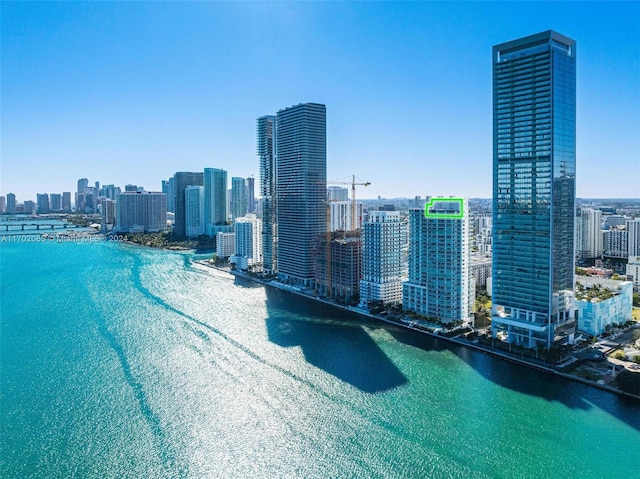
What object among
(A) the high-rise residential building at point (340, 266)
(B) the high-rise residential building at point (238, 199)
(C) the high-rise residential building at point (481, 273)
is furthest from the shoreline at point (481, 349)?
(B) the high-rise residential building at point (238, 199)

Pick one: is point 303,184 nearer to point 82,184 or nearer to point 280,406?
point 280,406

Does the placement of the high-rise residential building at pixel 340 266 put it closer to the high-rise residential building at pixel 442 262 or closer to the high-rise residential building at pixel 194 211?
the high-rise residential building at pixel 442 262

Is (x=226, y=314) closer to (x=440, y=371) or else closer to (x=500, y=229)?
(x=440, y=371)

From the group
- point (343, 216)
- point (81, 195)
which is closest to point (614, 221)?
point (343, 216)

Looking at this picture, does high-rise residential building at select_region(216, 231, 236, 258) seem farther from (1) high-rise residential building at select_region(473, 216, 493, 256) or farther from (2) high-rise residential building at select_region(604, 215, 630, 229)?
(2) high-rise residential building at select_region(604, 215, 630, 229)

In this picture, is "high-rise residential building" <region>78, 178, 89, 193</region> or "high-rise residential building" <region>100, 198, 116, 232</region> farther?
"high-rise residential building" <region>78, 178, 89, 193</region>

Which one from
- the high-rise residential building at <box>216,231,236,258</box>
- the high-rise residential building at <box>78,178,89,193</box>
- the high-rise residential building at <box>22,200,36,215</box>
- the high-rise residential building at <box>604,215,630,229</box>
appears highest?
the high-rise residential building at <box>78,178,89,193</box>

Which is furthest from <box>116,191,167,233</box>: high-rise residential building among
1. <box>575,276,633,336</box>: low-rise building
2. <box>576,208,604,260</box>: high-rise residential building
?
<box>575,276,633,336</box>: low-rise building

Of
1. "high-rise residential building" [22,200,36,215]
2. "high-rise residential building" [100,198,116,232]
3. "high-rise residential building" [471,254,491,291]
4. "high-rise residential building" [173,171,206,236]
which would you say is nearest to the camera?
"high-rise residential building" [471,254,491,291]
